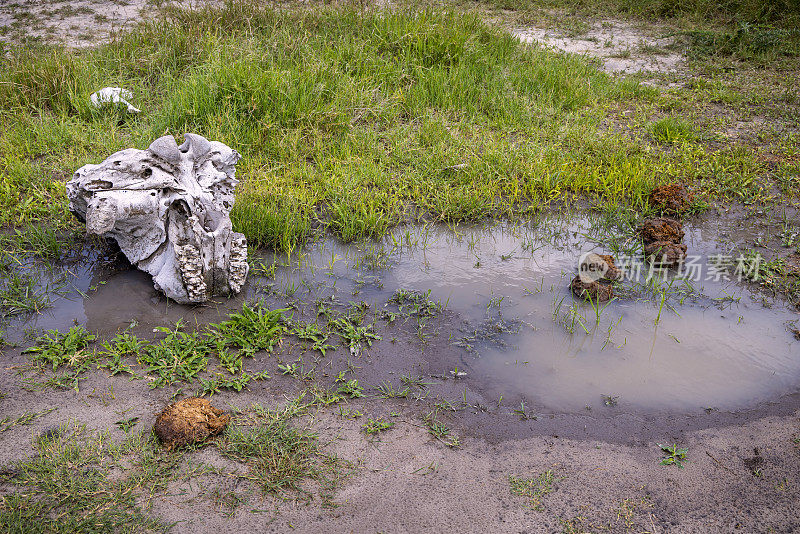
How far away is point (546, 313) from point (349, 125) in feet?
9.96

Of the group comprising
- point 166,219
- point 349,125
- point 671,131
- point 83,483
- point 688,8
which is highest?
point 688,8

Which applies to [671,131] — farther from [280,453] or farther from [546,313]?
[280,453]

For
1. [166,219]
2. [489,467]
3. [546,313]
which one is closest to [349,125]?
[166,219]

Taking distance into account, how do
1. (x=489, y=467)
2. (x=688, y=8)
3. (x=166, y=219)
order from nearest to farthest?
(x=489, y=467) < (x=166, y=219) < (x=688, y=8)

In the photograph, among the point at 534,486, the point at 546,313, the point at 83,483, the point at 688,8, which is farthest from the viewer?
the point at 688,8

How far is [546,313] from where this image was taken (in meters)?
4.04

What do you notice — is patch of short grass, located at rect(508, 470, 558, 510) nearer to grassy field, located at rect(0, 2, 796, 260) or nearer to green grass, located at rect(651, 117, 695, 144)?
grassy field, located at rect(0, 2, 796, 260)

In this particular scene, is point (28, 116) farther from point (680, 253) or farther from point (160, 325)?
point (680, 253)

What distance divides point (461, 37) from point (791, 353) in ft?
17.2

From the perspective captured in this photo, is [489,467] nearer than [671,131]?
Yes

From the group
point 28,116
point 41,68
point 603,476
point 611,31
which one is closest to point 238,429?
point 603,476

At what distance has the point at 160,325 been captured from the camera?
3.79 m

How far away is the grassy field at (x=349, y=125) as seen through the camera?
5109 millimetres

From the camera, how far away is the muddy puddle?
3.48 metres
